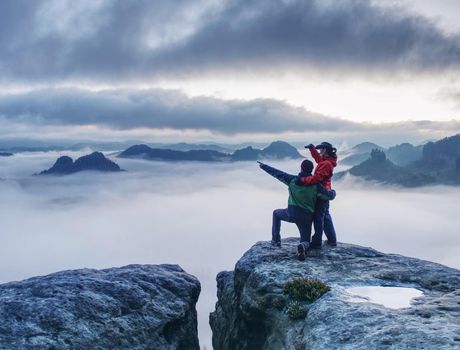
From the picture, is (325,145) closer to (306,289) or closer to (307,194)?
(307,194)

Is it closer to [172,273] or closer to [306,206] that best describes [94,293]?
[172,273]

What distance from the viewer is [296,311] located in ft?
56.2

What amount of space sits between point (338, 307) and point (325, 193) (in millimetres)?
7153

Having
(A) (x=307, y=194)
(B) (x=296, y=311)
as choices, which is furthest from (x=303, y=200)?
(B) (x=296, y=311)

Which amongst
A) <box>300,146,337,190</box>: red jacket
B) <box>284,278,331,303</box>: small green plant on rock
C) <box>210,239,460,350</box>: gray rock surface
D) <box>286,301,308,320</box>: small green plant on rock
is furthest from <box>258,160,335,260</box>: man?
<box>286,301,308,320</box>: small green plant on rock

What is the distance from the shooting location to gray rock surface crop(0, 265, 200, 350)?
713 inches

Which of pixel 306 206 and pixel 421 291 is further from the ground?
pixel 306 206

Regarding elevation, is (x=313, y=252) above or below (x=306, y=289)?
above

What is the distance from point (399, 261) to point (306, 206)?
6.08m

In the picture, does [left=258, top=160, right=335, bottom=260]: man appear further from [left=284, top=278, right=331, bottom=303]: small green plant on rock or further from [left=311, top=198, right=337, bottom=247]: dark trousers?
[left=284, top=278, right=331, bottom=303]: small green plant on rock

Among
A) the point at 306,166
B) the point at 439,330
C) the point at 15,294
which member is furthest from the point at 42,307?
the point at 439,330

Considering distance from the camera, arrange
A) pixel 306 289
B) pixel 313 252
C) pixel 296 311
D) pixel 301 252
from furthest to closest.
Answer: pixel 313 252 → pixel 301 252 → pixel 306 289 → pixel 296 311

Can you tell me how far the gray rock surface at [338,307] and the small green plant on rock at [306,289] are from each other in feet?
1.28

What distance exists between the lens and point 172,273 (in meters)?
26.9
